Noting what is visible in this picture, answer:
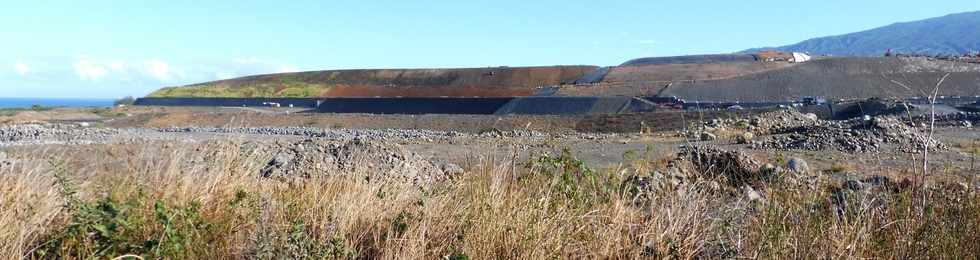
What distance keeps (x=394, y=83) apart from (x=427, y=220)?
74.3m

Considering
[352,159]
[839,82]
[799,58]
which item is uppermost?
[799,58]

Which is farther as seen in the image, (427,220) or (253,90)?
(253,90)

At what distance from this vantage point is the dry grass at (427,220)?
425 cm

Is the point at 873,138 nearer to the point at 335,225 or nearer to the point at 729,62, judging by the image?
the point at 335,225

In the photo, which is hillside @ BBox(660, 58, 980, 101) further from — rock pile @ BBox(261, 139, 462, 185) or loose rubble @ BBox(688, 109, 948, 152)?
rock pile @ BBox(261, 139, 462, 185)

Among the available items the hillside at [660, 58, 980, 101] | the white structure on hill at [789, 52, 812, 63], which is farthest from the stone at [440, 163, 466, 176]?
the white structure on hill at [789, 52, 812, 63]

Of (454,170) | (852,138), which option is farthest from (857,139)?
(454,170)

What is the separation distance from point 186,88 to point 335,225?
88.7 m

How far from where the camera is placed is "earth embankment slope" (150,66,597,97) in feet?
221

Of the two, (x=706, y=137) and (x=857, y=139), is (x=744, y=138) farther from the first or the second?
(x=857, y=139)

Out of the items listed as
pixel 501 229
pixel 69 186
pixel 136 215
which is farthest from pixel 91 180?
pixel 501 229

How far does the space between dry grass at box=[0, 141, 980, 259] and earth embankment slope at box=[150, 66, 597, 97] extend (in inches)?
2207

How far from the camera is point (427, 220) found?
474 centimetres

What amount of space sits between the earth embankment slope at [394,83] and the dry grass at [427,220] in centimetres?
5606
